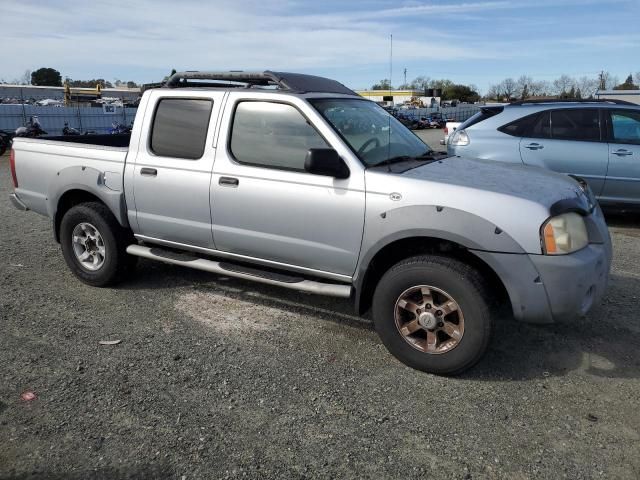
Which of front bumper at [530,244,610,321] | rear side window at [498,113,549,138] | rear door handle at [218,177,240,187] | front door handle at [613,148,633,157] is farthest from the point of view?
rear side window at [498,113,549,138]

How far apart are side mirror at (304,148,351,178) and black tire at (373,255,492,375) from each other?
75 centimetres

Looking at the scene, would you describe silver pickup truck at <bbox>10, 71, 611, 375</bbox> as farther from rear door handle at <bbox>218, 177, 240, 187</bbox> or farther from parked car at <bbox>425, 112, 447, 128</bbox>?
parked car at <bbox>425, 112, 447, 128</bbox>

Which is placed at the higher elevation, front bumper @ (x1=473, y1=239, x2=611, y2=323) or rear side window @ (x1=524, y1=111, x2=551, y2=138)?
rear side window @ (x1=524, y1=111, x2=551, y2=138)

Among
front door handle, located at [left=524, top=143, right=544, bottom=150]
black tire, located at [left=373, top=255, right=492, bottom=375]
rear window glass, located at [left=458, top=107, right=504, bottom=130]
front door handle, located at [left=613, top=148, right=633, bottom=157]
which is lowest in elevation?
black tire, located at [left=373, top=255, right=492, bottom=375]

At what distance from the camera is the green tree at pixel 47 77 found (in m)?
102

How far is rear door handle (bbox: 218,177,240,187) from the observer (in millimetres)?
4145

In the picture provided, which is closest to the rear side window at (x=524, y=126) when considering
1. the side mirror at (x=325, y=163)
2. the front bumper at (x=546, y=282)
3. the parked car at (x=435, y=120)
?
the front bumper at (x=546, y=282)

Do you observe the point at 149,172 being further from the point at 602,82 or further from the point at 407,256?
the point at 602,82

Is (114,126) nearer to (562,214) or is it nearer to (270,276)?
(270,276)

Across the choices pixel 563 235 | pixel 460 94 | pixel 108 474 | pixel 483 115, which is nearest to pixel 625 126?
pixel 483 115

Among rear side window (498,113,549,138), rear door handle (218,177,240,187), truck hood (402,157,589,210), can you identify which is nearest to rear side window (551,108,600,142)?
rear side window (498,113,549,138)

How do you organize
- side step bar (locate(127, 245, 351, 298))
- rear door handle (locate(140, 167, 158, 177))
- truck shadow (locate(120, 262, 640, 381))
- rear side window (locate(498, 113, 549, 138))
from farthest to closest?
rear side window (locate(498, 113, 549, 138)) < rear door handle (locate(140, 167, 158, 177)) < side step bar (locate(127, 245, 351, 298)) < truck shadow (locate(120, 262, 640, 381))

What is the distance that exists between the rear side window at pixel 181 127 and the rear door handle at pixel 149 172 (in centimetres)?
15

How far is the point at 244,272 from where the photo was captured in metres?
4.26
